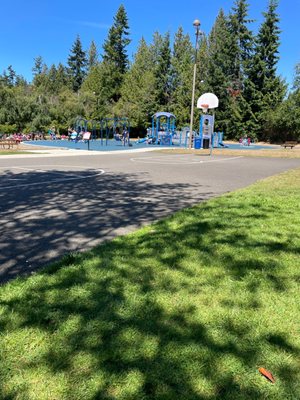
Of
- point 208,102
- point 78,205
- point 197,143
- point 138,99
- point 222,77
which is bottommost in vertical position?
point 78,205

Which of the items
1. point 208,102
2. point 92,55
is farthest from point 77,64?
point 208,102

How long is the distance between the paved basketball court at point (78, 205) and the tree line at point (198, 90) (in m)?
39.8

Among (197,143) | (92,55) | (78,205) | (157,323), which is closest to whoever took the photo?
(157,323)

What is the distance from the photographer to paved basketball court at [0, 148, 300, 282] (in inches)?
180

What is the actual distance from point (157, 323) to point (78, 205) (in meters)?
4.68

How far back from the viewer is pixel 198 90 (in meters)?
56.2

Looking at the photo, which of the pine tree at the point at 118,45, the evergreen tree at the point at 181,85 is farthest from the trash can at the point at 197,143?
the pine tree at the point at 118,45

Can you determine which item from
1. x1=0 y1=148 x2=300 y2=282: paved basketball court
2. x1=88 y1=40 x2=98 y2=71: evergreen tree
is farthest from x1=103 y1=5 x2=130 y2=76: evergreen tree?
x1=0 y1=148 x2=300 y2=282: paved basketball court

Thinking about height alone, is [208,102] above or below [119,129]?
above

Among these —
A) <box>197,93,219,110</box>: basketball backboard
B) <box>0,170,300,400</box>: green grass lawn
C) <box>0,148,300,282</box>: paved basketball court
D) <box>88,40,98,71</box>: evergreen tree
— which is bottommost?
<box>0,148,300,282</box>: paved basketball court

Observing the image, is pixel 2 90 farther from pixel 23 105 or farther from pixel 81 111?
pixel 81 111

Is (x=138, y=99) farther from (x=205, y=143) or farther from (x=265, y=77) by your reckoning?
(x=205, y=143)

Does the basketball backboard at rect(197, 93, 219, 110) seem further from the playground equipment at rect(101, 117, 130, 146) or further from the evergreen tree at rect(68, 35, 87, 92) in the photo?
the evergreen tree at rect(68, 35, 87, 92)

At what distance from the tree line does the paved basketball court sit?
39.8 meters
